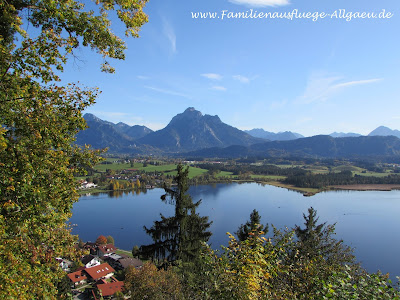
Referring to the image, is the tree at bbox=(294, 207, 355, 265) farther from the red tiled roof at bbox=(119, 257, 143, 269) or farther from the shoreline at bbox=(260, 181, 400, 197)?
the shoreline at bbox=(260, 181, 400, 197)

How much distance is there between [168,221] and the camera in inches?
430

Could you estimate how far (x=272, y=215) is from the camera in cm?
4856

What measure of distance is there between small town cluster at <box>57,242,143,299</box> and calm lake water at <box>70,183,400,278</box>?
4.66 m

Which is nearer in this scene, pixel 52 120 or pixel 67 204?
pixel 52 120

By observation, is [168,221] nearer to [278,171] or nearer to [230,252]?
[230,252]

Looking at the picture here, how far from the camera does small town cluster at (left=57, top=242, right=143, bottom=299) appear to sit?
2219 cm

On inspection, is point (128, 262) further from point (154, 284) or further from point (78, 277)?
point (154, 284)

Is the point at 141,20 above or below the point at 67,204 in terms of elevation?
above

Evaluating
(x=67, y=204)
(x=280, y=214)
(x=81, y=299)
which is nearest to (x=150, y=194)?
(x=280, y=214)

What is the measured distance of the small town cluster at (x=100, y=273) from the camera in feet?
72.8

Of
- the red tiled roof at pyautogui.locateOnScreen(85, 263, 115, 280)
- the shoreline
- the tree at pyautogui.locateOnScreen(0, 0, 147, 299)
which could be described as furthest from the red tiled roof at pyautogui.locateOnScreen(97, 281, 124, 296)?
the shoreline

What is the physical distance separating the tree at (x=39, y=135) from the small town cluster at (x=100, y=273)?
18.7 metres

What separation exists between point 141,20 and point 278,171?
12254 cm

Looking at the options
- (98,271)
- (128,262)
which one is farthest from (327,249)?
(128,262)
